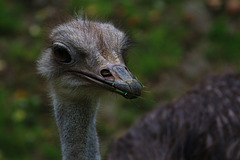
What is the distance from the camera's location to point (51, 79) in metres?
2.38

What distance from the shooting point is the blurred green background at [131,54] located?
4.50 meters

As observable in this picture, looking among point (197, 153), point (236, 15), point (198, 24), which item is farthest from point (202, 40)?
point (197, 153)

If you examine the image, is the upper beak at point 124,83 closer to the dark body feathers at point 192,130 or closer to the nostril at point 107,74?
the nostril at point 107,74

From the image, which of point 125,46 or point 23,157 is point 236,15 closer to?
point 23,157

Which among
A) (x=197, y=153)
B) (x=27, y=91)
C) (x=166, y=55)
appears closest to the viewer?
(x=197, y=153)

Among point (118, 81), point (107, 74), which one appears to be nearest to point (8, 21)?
point (107, 74)

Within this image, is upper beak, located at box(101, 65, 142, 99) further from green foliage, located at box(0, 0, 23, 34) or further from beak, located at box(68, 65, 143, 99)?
green foliage, located at box(0, 0, 23, 34)

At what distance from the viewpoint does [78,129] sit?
232 centimetres

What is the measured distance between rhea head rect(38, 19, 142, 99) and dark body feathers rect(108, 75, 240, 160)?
1.16 meters

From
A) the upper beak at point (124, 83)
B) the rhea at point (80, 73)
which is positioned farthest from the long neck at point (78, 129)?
the upper beak at point (124, 83)

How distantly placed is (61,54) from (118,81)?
47cm

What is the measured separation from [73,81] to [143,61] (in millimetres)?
2854

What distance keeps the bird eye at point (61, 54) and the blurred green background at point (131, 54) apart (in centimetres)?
215

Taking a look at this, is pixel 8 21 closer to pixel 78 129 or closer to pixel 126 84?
pixel 78 129
